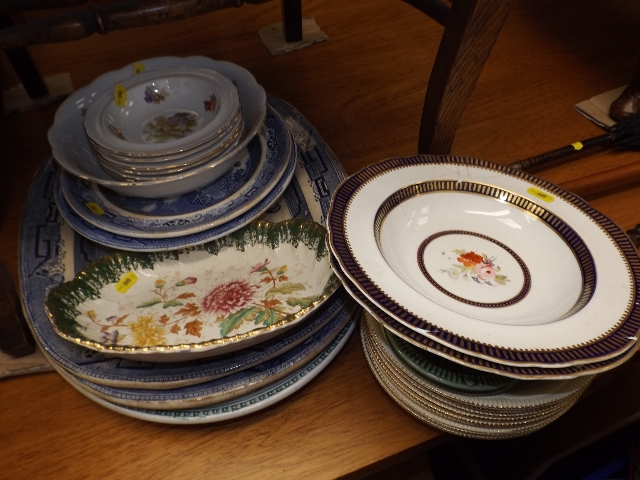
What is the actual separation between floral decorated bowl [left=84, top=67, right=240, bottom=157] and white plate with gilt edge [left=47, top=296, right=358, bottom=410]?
0.95 feet

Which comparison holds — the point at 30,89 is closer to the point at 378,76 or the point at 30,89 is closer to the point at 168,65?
the point at 168,65

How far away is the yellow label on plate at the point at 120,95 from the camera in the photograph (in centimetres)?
67

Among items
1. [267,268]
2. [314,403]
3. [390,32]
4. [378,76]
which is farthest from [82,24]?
[390,32]

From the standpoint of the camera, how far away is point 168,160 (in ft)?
1.91

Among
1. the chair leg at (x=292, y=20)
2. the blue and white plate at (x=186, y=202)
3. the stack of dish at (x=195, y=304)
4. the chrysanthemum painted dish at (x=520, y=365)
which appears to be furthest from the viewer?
the chair leg at (x=292, y=20)

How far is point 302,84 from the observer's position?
0.94m

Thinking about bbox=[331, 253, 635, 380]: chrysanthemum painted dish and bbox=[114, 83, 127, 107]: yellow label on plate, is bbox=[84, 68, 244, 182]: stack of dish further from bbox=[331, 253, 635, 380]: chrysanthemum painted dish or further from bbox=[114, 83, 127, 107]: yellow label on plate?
bbox=[331, 253, 635, 380]: chrysanthemum painted dish

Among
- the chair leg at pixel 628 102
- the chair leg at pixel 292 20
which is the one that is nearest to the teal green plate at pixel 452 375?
the chair leg at pixel 628 102

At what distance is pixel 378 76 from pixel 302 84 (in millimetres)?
142

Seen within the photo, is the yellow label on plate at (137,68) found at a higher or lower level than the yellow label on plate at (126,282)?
higher

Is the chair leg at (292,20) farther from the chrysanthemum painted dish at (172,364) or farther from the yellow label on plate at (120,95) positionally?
the chrysanthemum painted dish at (172,364)

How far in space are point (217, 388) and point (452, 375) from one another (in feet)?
0.70

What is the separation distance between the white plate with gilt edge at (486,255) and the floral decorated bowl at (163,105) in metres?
0.23

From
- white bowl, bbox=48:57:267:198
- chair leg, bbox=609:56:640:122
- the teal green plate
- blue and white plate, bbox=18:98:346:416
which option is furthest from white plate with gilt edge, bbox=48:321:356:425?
chair leg, bbox=609:56:640:122
